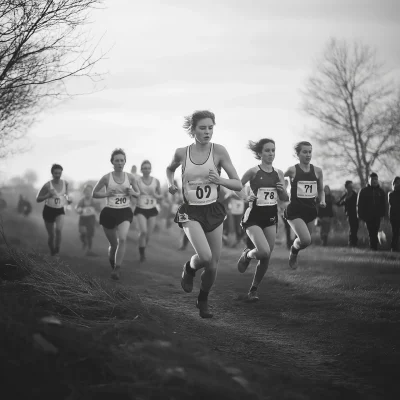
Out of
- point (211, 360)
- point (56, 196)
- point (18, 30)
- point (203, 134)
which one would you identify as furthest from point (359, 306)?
point (56, 196)

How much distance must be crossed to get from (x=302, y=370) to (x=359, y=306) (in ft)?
7.62

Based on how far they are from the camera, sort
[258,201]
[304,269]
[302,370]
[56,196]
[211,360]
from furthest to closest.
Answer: [56,196], [304,269], [258,201], [302,370], [211,360]

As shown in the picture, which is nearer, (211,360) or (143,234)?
(211,360)

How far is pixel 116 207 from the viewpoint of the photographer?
25.7 ft

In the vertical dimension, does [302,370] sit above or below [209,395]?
below

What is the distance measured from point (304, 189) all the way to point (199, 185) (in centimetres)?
330

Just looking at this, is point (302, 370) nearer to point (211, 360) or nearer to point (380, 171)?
point (211, 360)

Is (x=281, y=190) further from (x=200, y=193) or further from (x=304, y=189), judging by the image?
(x=200, y=193)

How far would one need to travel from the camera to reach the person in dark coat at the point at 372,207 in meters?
11.4

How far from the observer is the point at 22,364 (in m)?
2.18

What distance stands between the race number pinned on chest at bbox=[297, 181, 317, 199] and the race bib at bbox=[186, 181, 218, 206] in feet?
10.4

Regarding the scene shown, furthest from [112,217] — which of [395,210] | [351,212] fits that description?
[351,212]

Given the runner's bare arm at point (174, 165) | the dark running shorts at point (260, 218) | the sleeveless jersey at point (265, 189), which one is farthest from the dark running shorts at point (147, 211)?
the runner's bare arm at point (174, 165)

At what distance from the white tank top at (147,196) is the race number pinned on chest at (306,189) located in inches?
164
